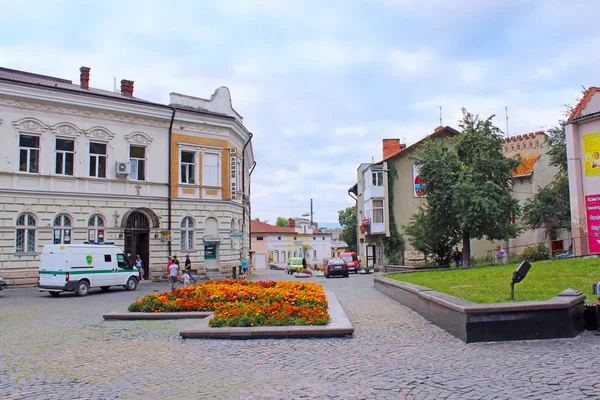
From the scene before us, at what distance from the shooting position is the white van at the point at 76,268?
2159 cm

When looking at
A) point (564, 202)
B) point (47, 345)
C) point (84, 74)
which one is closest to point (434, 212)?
point (564, 202)

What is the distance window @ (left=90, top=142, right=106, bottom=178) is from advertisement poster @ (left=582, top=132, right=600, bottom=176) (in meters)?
26.1

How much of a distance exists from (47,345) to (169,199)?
21737 mm

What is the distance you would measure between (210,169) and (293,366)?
86.4 feet

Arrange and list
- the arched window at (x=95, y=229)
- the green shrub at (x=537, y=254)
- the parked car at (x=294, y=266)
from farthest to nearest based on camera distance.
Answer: the parked car at (x=294, y=266)
the green shrub at (x=537, y=254)
the arched window at (x=95, y=229)

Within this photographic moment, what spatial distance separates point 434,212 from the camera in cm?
3309

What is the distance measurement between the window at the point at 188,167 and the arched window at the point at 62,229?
734 centimetres

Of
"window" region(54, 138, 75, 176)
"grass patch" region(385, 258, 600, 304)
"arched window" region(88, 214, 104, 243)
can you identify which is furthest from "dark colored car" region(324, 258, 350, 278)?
"grass patch" region(385, 258, 600, 304)

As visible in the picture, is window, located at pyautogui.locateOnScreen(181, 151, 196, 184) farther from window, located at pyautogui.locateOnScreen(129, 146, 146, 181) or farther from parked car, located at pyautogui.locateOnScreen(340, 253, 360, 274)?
parked car, located at pyautogui.locateOnScreen(340, 253, 360, 274)

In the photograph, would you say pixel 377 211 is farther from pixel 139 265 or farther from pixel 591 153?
pixel 139 265

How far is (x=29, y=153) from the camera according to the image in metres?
27.3

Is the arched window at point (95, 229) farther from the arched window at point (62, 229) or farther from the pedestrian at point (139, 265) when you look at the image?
the pedestrian at point (139, 265)

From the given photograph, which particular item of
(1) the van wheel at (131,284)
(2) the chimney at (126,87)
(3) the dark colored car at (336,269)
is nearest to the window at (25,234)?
(1) the van wheel at (131,284)

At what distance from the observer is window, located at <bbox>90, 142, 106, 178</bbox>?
2948 centimetres
